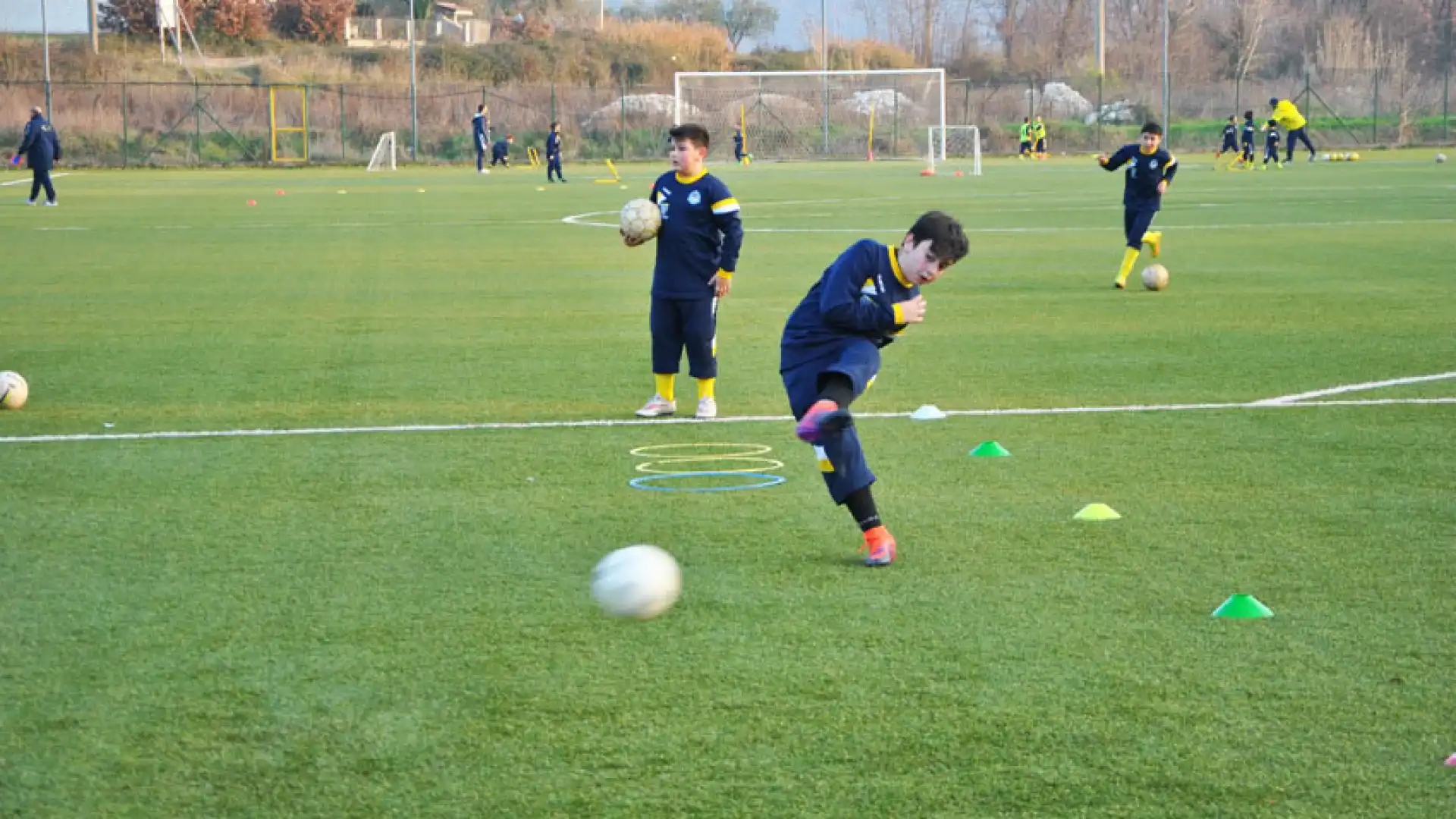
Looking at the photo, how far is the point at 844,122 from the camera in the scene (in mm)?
66750

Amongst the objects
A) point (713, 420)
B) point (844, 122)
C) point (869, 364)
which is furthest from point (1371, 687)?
point (844, 122)

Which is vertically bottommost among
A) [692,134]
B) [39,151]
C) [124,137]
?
[692,134]

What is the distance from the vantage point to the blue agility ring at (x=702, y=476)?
8.48m

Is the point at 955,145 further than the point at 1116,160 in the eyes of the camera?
Yes

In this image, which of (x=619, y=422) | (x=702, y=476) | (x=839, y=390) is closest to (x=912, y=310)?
(x=839, y=390)

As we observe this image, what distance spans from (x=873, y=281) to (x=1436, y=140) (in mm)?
70734

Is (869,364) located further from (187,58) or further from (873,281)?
(187,58)

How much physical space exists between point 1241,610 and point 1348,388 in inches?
226

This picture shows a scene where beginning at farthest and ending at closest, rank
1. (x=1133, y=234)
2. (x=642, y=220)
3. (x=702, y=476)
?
(x=1133, y=234) → (x=642, y=220) → (x=702, y=476)

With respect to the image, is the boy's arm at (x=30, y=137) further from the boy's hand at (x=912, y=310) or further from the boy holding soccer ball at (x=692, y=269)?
the boy's hand at (x=912, y=310)

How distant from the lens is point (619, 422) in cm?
1061

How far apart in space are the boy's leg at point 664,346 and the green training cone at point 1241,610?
16.7ft

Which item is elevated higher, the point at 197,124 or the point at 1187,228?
the point at 197,124

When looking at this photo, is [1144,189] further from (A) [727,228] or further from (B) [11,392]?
(B) [11,392]
